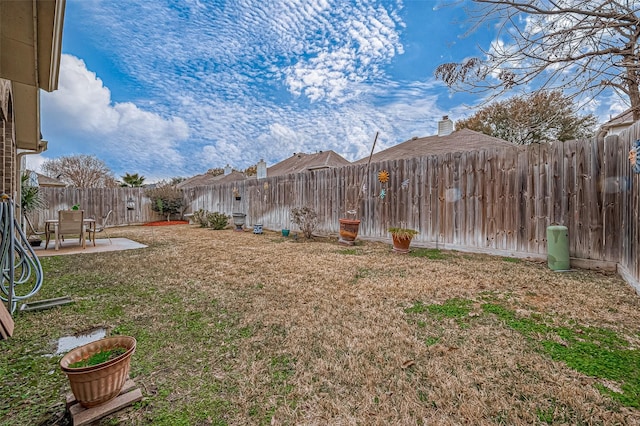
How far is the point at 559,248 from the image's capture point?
3.96 meters

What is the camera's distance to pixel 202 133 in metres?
14.3

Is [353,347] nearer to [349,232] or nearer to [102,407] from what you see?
[102,407]

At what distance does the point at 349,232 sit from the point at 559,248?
381 centimetres

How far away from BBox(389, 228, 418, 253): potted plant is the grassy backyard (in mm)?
1472

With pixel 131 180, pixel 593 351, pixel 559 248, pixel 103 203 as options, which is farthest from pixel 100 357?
pixel 131 180

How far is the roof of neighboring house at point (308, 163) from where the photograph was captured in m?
15.9

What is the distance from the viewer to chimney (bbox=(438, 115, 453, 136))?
12.0m

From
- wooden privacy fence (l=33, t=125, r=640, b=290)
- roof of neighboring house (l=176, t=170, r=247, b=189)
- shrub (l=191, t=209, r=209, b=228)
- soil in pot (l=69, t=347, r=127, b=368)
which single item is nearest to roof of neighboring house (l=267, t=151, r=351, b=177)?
shrub (l=191, t=209, r=209, b=228)

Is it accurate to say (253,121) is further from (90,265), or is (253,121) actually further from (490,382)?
(490,382)

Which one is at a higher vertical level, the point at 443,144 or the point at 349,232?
the point at 443,144

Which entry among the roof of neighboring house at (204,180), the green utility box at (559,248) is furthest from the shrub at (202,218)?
the roof of neighboring house at (204,180)

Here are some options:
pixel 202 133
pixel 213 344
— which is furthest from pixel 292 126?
pixel 213 344

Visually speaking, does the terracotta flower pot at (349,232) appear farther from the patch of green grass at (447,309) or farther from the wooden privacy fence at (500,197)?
the patch of green grass at (447,309)

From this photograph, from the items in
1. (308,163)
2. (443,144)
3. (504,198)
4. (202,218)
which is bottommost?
(202,218)
